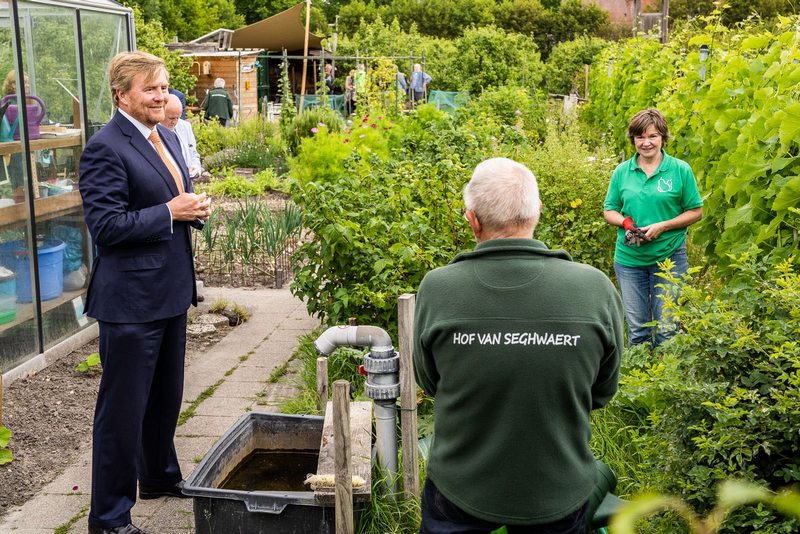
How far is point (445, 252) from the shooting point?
5.38m

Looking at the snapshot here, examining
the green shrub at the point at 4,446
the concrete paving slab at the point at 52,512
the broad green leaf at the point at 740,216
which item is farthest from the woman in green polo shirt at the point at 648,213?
the green shrub at the point at 4,446

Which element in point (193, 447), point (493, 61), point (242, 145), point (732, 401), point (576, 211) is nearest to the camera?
point (732, 401)

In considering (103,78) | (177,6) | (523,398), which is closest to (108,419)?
(523,398)

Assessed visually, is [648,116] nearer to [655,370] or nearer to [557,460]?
[655,370]

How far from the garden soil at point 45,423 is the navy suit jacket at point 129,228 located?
4.07ft

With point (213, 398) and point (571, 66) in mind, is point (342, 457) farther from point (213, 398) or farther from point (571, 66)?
point (571, 66)

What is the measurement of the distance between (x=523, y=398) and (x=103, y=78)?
240 inches

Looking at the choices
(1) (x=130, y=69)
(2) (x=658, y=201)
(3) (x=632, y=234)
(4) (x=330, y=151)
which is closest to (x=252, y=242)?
(4) (x=330, y=151)

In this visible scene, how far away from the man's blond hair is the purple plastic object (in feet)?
8.61

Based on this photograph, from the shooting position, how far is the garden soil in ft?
14.5

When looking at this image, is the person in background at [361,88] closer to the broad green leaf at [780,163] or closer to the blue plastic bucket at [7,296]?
the blue plastic bucket at [7,296]

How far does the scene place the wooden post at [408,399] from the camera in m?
3.42

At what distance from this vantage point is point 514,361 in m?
2.12

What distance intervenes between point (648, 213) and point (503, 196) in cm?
309
